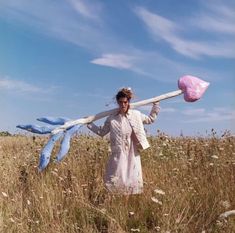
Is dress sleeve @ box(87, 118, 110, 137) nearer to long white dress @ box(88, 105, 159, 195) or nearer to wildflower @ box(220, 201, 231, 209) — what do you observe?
long white dress @ box(88, 105, 159, 195)

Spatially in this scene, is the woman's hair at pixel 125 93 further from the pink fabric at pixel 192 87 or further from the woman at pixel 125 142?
the pink fabric at pixel 192 87

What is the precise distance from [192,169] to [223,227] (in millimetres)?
2690

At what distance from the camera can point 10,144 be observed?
14.0 meters

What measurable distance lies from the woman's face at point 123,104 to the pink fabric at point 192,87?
0.87 metres

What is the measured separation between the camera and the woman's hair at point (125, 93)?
6984mm

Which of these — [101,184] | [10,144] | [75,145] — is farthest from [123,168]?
[10,144]

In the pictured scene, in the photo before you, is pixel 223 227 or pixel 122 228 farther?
pixel 122 228

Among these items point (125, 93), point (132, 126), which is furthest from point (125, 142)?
point (125, 93)

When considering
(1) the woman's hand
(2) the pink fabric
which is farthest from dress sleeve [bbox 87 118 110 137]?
(2) the pink fabric

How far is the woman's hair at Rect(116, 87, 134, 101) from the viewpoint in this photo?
6984mm

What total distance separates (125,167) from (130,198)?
486 mm

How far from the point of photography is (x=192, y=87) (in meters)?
7.38

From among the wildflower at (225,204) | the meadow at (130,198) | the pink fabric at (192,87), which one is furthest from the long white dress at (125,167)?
the wildflower at (225,204)

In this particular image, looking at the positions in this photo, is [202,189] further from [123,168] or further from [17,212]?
[17,212]
